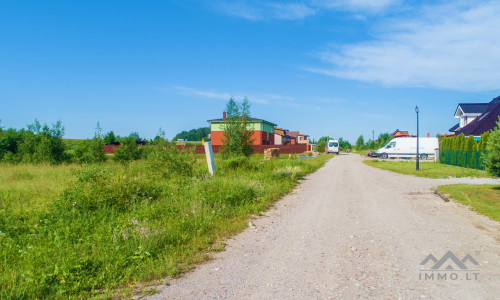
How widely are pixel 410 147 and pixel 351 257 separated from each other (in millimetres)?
37030

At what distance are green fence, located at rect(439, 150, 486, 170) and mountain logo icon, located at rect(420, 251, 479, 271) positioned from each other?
663 inches

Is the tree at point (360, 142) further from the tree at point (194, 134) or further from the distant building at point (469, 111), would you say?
the tree at point (194, 134)

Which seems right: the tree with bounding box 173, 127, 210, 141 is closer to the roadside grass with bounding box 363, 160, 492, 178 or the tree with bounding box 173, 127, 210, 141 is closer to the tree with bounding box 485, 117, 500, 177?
the roadside grass with bounding box 363, 160, 492, 178

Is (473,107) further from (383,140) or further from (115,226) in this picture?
(115,226)

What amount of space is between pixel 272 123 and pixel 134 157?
3826cm

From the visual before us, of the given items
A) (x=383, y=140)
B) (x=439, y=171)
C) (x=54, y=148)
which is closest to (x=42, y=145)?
(x=54, y=148)

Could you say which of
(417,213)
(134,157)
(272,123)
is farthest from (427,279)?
(272,123)

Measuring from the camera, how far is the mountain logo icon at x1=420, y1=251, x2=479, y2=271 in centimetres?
394

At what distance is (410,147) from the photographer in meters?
36.4

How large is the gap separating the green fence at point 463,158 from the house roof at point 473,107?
1860 centimetres

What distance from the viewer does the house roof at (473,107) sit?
40194 millimetres

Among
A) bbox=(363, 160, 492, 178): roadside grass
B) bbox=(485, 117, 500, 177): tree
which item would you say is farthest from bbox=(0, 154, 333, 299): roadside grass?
bbox=(363, 160, 492, 178): roadside grass

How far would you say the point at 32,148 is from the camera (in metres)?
20.3

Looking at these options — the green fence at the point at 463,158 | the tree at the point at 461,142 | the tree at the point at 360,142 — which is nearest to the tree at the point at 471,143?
the tree at the point at 461,142
